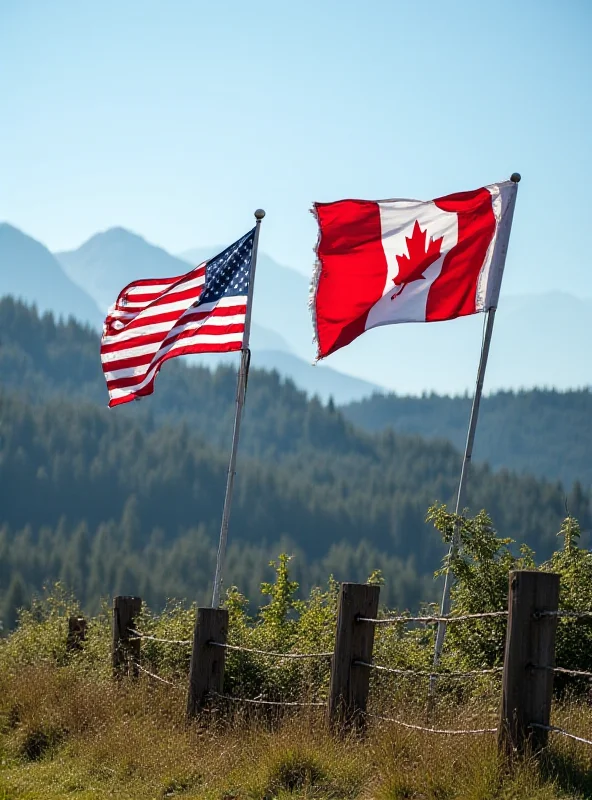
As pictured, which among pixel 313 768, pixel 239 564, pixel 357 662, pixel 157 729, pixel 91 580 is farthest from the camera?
Answer: pixel 239 564

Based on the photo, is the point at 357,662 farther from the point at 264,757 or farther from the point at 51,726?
the point at 51,726

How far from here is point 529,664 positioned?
722 centimetres

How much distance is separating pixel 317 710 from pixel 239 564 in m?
138

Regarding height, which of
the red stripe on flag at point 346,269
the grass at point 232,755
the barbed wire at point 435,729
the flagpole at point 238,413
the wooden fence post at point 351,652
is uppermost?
the red stripe on flag at point 346,269

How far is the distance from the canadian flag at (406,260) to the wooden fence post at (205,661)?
2.92 meters

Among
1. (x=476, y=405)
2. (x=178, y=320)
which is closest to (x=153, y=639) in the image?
(x=178, y=320)

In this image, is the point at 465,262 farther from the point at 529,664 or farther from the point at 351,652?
the point at 529,664

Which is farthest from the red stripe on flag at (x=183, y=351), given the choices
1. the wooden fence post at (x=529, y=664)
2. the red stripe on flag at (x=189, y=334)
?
the wooden fence post at (x=529, y=664)

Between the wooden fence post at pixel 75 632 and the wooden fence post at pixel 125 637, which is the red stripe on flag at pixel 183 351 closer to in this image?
the wooden fence post at pixel 125 637

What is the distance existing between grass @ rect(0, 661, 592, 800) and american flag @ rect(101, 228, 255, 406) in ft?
11.1

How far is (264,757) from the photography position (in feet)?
27.4

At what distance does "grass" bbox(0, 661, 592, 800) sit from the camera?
281 inches

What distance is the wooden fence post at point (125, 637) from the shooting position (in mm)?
12195

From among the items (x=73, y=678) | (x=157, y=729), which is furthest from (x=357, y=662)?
(x=73, y=678)
